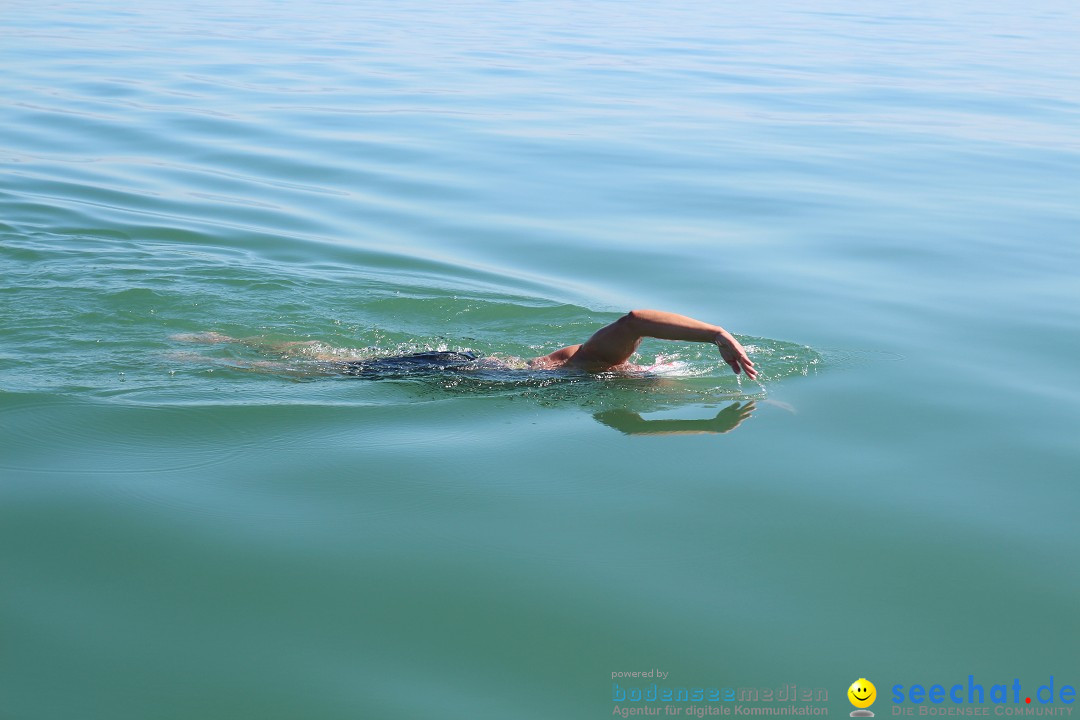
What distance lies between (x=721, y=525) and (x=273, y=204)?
27.6ft

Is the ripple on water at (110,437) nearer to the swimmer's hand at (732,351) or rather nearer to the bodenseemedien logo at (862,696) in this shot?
the swimmer's hand at (732,351)

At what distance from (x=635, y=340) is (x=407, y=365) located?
1.52 meters

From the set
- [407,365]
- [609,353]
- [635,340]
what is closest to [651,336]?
[635,340]

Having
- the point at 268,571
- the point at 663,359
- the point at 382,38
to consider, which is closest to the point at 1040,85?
the point at 382,38

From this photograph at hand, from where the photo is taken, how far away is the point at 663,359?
27.2 feet

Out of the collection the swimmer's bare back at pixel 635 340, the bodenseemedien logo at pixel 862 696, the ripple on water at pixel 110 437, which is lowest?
the bodenseemedien logo at pixel 862 696

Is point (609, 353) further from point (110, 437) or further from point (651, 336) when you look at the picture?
point (110, 437)

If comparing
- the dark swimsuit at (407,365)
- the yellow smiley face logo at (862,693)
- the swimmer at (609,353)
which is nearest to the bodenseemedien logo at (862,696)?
the yellow smiley face logo at (862,693)

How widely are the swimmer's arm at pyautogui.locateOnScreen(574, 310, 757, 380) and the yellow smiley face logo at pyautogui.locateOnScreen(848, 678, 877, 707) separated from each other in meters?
2.71

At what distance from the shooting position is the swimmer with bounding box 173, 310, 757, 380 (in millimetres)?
6954

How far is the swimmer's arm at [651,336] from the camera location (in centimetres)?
691

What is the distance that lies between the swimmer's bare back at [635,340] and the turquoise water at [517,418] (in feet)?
0.61

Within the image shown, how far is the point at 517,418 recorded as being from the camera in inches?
275

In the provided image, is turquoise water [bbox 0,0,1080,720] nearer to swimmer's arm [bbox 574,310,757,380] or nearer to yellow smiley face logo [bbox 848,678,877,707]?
yellow smiley face logo [bbox 848,678,877,707]
